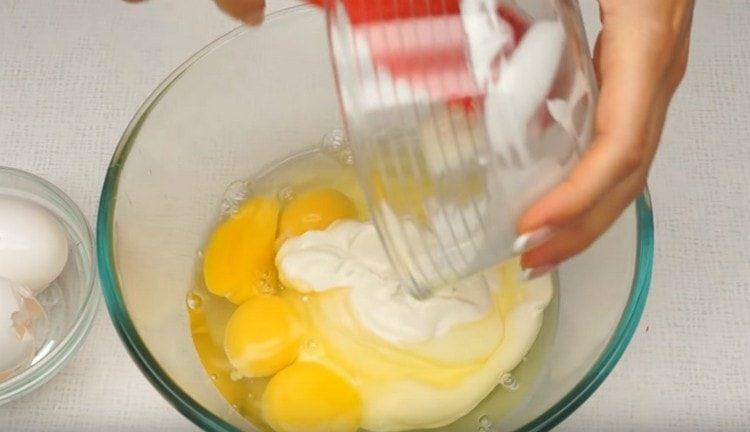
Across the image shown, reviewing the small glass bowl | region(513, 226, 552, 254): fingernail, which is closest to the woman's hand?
region(513, 226, 552, 254): fingernail

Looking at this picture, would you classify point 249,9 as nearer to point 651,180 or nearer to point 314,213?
point 314,213

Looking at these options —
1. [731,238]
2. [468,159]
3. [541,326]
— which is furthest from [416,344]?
[731,238]

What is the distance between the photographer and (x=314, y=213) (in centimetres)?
81

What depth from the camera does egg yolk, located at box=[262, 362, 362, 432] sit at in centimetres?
71

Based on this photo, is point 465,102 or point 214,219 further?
point 214,219

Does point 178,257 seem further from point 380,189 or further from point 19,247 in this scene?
point 380,189

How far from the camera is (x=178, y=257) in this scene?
2.58ft

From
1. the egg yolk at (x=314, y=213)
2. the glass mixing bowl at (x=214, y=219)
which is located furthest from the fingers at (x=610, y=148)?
the egg yolk at (x=314, y=213)

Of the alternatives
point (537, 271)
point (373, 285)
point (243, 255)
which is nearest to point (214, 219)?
point (243, 255)

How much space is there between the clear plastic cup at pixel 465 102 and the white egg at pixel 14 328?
34 cm

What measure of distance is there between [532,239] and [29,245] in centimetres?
46

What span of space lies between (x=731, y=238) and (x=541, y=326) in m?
0.23

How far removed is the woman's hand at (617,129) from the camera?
0.53 m

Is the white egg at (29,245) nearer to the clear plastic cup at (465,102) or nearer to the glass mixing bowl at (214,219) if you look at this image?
the glass mixing bowl at (214,219)
